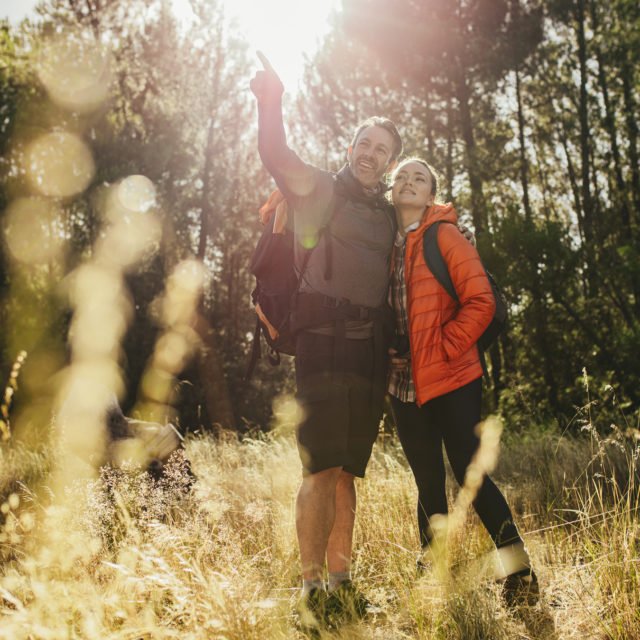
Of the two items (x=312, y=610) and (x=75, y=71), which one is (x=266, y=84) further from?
(x=75, y=71)

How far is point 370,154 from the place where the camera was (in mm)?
2807

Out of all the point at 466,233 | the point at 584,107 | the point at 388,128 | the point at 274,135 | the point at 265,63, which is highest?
the point at 584,107

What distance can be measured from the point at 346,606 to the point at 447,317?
50.6 inches

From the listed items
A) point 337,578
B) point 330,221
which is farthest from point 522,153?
point 337,578

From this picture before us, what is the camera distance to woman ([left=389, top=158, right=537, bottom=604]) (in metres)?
2.46

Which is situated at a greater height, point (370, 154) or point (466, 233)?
point (370, 154)

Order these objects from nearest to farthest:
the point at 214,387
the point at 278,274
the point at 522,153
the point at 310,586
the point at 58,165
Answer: the point at 310,586 < the point at 278,274 < the point at 58,165 < the point at 214,387 < the point at 522,153

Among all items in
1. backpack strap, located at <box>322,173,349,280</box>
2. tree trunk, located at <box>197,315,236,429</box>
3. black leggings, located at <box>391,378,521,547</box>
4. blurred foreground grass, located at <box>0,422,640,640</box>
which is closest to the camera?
blurred foreground grass, located at <box>0,422,640,640</box>

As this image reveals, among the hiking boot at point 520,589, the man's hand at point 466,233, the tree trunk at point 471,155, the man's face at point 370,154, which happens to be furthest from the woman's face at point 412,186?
the tree trunk at point 471,155

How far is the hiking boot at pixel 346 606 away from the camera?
2203 millimetres

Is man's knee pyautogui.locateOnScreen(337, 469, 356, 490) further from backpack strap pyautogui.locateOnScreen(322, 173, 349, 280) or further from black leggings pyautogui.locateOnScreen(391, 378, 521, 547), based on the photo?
backpack strap pyautogui.locateOnScreen(322, 173, 349, 280)

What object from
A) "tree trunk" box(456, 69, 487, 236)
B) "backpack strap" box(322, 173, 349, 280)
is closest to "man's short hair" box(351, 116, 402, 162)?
"backpack strap" box(322, 173, 349, 280)

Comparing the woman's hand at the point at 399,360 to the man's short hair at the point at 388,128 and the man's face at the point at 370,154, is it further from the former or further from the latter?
the man's short hair at the point at 388,128

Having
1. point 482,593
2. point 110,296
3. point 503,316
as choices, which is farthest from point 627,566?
point 110,296
